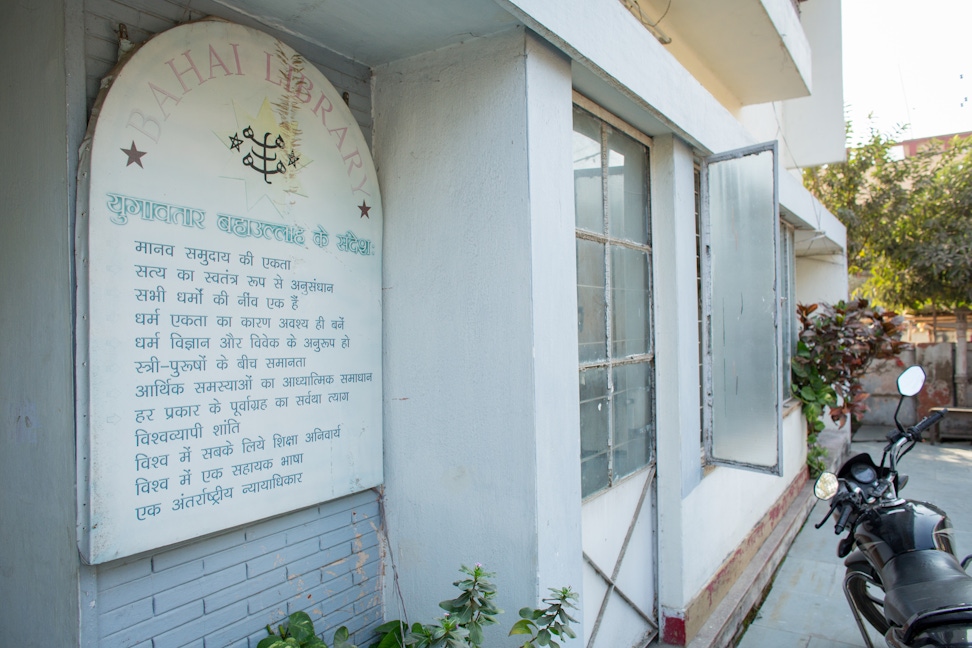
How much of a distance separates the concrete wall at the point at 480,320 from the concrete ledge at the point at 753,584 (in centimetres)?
176

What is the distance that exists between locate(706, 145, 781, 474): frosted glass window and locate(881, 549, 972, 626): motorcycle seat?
81 cm

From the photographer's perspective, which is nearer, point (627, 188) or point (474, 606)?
point (474, 606)

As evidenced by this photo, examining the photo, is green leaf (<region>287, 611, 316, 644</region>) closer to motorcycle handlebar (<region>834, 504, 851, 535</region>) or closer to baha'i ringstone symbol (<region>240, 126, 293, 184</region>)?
baha'i ringstone symbol (<region>240, 126, 293, 184</region>)

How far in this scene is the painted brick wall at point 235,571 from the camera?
5.84 feet

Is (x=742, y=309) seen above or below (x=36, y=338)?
above

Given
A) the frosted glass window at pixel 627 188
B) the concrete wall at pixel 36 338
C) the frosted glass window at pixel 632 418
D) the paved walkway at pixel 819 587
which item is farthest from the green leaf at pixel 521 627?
the paved walkway at pixel 819 587

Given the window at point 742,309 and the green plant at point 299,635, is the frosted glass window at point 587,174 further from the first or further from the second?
the green plant at point 299,635

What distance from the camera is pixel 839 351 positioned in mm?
6465

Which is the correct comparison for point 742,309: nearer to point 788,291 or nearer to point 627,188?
point 627,188

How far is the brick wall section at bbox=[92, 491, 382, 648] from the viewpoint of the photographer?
5.96 feet

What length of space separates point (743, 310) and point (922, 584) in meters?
1.65

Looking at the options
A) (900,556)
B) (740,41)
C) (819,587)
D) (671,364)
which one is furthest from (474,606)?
(740,41)

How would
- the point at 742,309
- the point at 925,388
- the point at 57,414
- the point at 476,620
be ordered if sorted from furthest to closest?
the point at 925,388 < the point at 742,309 < the point at 476,620 < the point at 57,414

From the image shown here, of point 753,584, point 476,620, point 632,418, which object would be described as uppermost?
point 632,418
